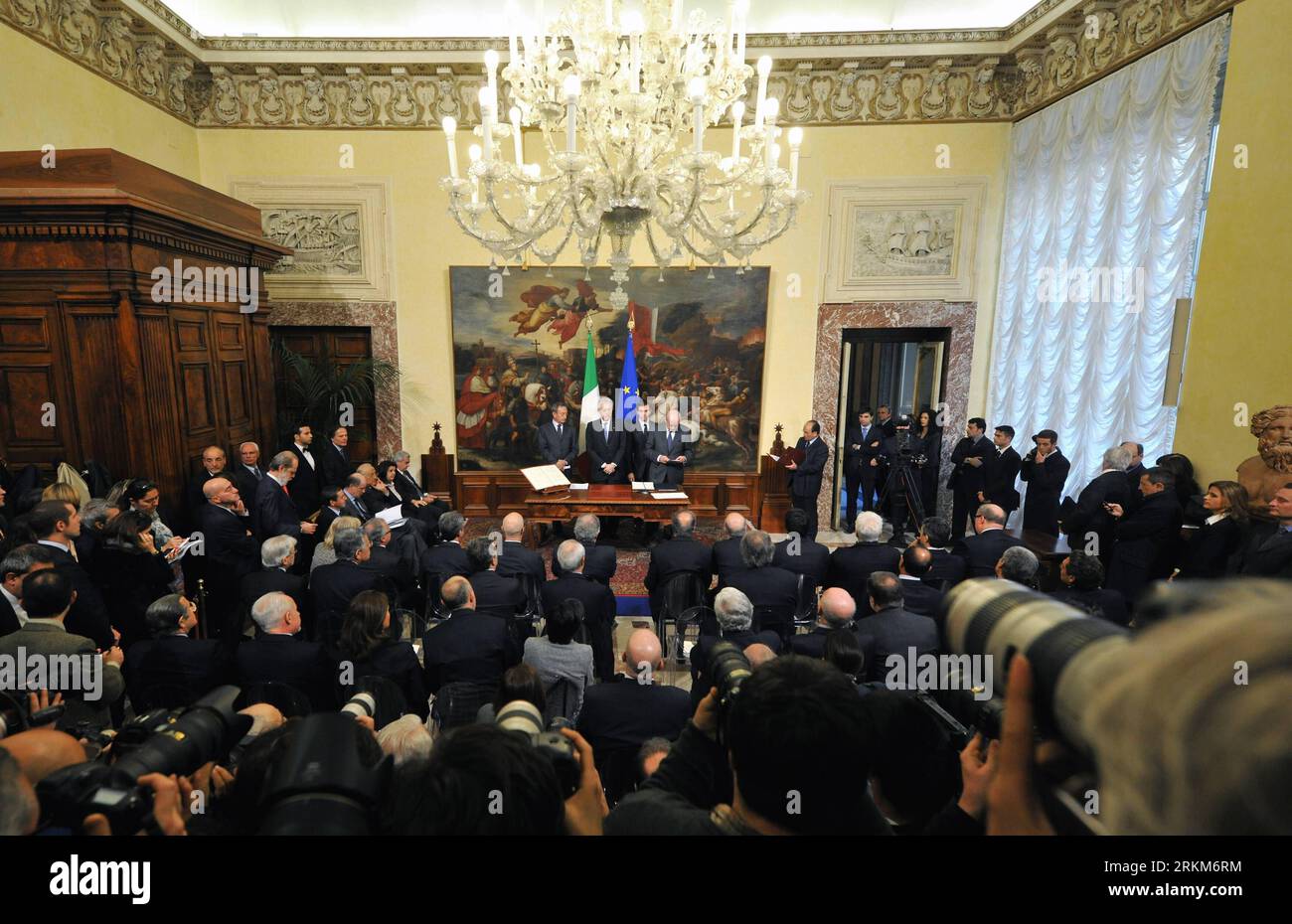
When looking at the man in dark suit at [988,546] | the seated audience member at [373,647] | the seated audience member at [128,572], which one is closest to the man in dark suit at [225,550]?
the seated audience member at [128,572]

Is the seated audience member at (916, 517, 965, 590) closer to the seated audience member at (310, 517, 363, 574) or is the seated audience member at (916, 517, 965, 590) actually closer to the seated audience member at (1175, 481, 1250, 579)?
the seated audience member at (1175, 481, 1250, 579)

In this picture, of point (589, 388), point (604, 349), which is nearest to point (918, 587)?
point (589, 388)

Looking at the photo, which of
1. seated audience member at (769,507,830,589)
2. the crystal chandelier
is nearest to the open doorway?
seated audience member at (769,507,830,589)

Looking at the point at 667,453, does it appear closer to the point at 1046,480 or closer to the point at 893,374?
the point at 893,374

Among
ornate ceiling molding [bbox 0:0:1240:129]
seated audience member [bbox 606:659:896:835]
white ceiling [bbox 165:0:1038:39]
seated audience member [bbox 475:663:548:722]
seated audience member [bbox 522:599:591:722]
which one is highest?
white ceiling [bbox 165:0:1038:39]

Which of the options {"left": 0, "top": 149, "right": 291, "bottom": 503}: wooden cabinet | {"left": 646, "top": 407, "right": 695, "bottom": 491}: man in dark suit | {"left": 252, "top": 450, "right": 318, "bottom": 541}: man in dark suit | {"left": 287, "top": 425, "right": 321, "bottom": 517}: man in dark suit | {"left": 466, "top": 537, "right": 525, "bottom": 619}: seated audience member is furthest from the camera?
{"left": 646, "top": 407, "right": 695, "bottom": 491}: man in dark suit

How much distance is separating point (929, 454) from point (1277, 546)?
210 inches

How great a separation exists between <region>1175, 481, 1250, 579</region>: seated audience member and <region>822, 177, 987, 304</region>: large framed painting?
5.28m

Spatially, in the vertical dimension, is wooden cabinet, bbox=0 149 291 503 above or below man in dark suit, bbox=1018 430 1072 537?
above

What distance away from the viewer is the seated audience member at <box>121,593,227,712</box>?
10.3 feet

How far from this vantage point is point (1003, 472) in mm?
7992

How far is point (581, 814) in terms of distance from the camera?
1.53m

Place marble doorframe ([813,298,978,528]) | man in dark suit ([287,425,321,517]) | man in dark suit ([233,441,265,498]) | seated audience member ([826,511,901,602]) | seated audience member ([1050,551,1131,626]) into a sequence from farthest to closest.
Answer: marble doorframe ([813,298,978,528]), man in dark suit ([287,425,321,517]), man in dark suit ([233,441,265,498]), seated audience member ([826,511,901,602]), seated audience member ([1050,551,1131,626])
